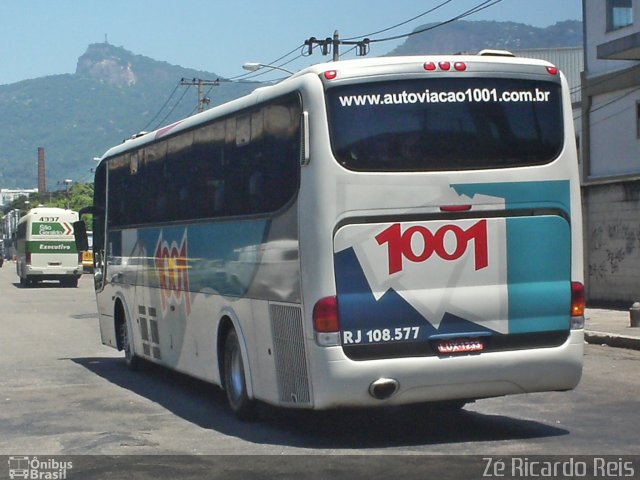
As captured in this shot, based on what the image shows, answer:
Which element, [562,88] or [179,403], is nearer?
[562,88]

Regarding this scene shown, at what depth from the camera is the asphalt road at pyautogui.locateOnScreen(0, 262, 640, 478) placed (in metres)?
9.88

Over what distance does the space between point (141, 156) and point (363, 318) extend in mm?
6826

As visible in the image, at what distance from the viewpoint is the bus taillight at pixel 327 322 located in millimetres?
9734

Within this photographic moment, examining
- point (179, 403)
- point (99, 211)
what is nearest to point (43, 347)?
point (99, 211)

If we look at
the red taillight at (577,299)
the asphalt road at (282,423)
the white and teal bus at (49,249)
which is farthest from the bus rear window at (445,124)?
the white and teal bus at (49,249)

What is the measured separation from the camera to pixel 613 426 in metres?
10.8

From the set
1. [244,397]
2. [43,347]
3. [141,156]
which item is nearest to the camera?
[244,397]

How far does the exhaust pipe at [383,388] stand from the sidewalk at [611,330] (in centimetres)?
1051

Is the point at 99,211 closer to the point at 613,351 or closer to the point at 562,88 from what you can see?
the point at 613,351

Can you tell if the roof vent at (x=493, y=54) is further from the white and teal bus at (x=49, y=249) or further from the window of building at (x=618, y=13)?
the white and teal bus at (x=49, y=249)

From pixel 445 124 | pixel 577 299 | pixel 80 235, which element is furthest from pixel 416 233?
pixel 80 235

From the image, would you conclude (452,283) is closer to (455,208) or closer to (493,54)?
(455,208)

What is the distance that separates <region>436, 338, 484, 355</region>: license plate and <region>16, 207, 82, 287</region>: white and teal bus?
148 ft

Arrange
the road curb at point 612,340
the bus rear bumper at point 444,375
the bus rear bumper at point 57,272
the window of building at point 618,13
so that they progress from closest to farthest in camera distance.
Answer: the bus rear bumper at point 444,375 → the road curb at point 612,340 → the window of building at point 618,13 → the bus rear bumper at point 57,272
